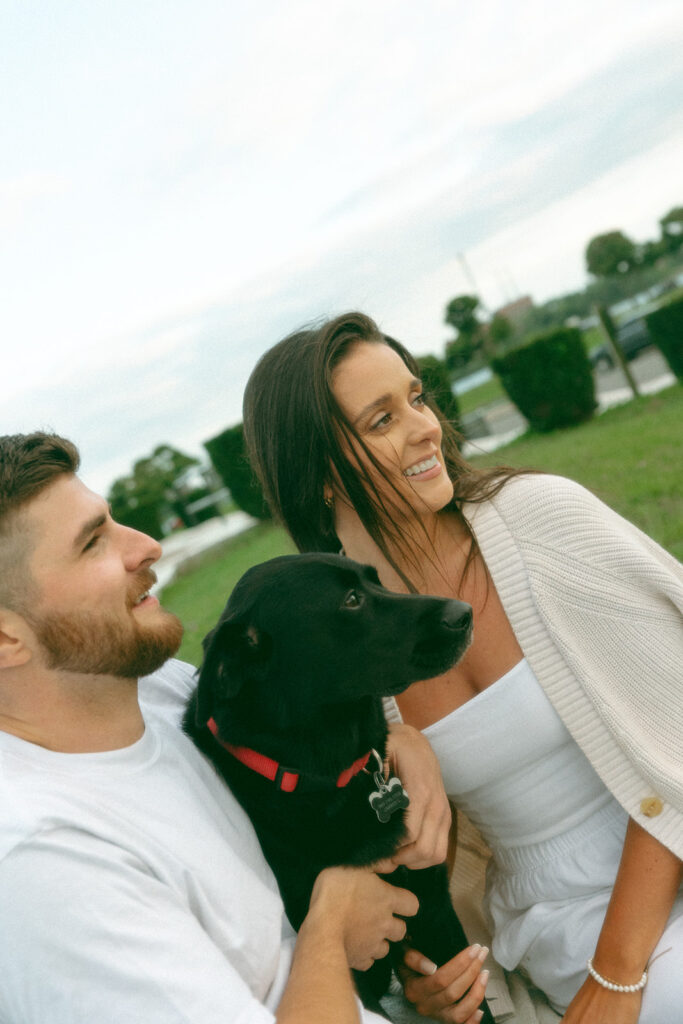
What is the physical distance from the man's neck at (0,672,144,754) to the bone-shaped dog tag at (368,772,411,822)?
2.06ft

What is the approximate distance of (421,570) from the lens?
2.30 metres

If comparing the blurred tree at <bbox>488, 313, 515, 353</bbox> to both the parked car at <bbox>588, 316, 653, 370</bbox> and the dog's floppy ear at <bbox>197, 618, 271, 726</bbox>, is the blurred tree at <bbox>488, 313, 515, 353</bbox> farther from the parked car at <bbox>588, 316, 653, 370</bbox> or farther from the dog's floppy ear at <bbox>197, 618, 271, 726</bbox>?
the dog's floppy ear at <bbox>197, 618, 271, 726</bbox>

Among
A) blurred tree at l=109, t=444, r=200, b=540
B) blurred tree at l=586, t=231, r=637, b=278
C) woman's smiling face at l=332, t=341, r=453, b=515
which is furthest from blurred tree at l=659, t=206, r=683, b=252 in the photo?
woman's smiling face at l=332, t=341, r=453, b=515

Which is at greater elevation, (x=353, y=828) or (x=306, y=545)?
(x=306, y=545)

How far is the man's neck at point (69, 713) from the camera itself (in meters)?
1.54

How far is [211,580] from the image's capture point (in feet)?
41.1

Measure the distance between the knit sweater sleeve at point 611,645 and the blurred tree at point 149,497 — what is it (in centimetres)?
1979

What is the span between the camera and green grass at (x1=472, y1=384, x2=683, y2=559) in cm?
577

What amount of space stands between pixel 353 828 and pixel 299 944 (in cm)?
38


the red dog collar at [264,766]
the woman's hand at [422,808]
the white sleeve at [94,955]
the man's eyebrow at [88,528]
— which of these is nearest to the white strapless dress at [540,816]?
the woman's hand at [422,808]

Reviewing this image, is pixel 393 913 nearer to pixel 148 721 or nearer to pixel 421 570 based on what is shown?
pixel 148 721

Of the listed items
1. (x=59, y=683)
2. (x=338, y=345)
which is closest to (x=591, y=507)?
(x=338, y=345)

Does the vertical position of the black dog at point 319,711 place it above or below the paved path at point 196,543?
above

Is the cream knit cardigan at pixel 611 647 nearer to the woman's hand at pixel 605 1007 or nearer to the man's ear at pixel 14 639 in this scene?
the woman's hand at pixel 605 1007
